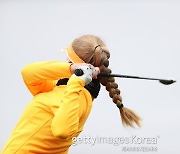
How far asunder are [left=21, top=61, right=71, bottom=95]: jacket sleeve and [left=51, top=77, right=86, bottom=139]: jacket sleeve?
0.06 m

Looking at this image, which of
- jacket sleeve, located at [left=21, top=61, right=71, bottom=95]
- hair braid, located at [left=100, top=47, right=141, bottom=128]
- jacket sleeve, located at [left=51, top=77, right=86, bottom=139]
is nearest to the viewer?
jacket sleeve, located at [left=51, top=77, right=86, bottom=139]

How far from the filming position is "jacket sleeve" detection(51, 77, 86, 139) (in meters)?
1.67

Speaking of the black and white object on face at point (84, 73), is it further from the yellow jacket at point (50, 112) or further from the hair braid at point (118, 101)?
the hair braid at point (118, 101)

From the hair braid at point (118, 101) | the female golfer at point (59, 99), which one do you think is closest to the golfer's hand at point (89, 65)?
the female golfer at point (59, 99)

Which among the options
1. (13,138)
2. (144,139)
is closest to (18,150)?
(13,138)

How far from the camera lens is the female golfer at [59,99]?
169 cm

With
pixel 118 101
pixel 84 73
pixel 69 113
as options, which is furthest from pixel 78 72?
pixel 118 101

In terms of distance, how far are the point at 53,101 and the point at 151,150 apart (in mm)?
1809

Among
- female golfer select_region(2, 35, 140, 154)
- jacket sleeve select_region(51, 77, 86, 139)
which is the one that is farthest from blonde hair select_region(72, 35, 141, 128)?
jacket sleeve select_region(51, 77, 86, 139)

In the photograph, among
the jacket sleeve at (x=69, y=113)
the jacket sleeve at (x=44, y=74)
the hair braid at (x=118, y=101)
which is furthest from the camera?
the hair braid at (x=118, y=101)

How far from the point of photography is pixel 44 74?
1.79 m

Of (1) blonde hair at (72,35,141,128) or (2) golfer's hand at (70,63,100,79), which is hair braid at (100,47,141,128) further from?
(2) golfer's hand at (70,63,100,79)

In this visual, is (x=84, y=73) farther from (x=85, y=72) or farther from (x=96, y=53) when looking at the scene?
(x=96, y=53)

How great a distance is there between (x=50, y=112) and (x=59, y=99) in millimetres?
44
